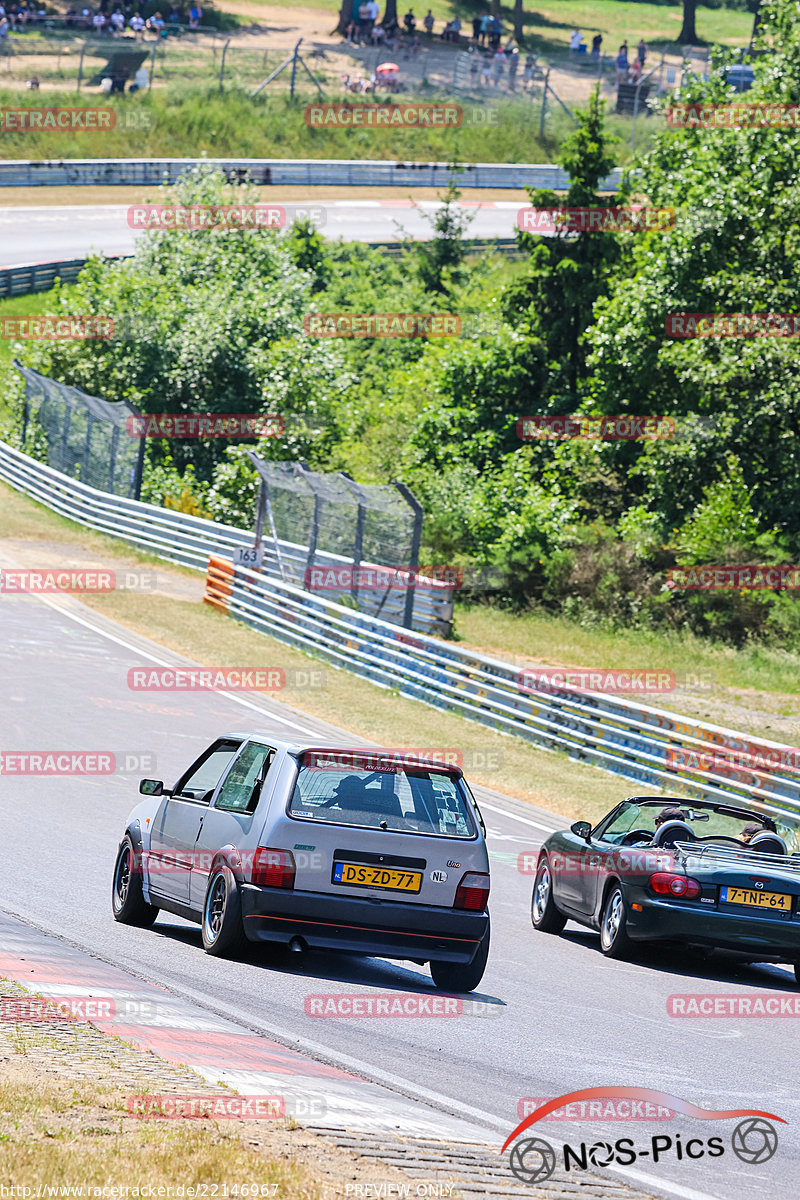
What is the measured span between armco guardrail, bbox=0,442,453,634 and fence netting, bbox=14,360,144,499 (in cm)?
62

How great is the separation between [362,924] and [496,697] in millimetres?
13153

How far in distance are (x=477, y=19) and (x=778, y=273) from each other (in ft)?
187

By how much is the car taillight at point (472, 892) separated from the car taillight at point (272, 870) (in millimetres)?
1013

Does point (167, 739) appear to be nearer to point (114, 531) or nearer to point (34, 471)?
point (114, 531)

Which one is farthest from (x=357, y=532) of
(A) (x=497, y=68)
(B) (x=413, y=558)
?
(A) (x=497, y=68)

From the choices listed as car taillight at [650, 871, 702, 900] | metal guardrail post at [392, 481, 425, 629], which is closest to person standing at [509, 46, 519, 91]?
metal guardrail post at [392, 481, 425, 629]

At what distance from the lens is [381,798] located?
347 inches

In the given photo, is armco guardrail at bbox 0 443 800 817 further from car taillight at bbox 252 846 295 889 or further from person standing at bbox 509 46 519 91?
person standing at bbox 509 46 519 91

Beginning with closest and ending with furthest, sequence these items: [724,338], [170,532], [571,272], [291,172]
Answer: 1. [724,338]
2. [170,532]
3. [571,272]
4. [291,172]

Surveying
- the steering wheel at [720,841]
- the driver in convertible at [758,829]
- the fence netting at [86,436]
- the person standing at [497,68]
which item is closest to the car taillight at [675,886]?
the steering wheel at [720,841]

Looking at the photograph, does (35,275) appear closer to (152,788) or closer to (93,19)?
(93,19)

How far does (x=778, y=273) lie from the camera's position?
1234 inches

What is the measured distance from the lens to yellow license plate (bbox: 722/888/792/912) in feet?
32.1

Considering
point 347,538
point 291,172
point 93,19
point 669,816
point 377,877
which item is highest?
point 93,19
